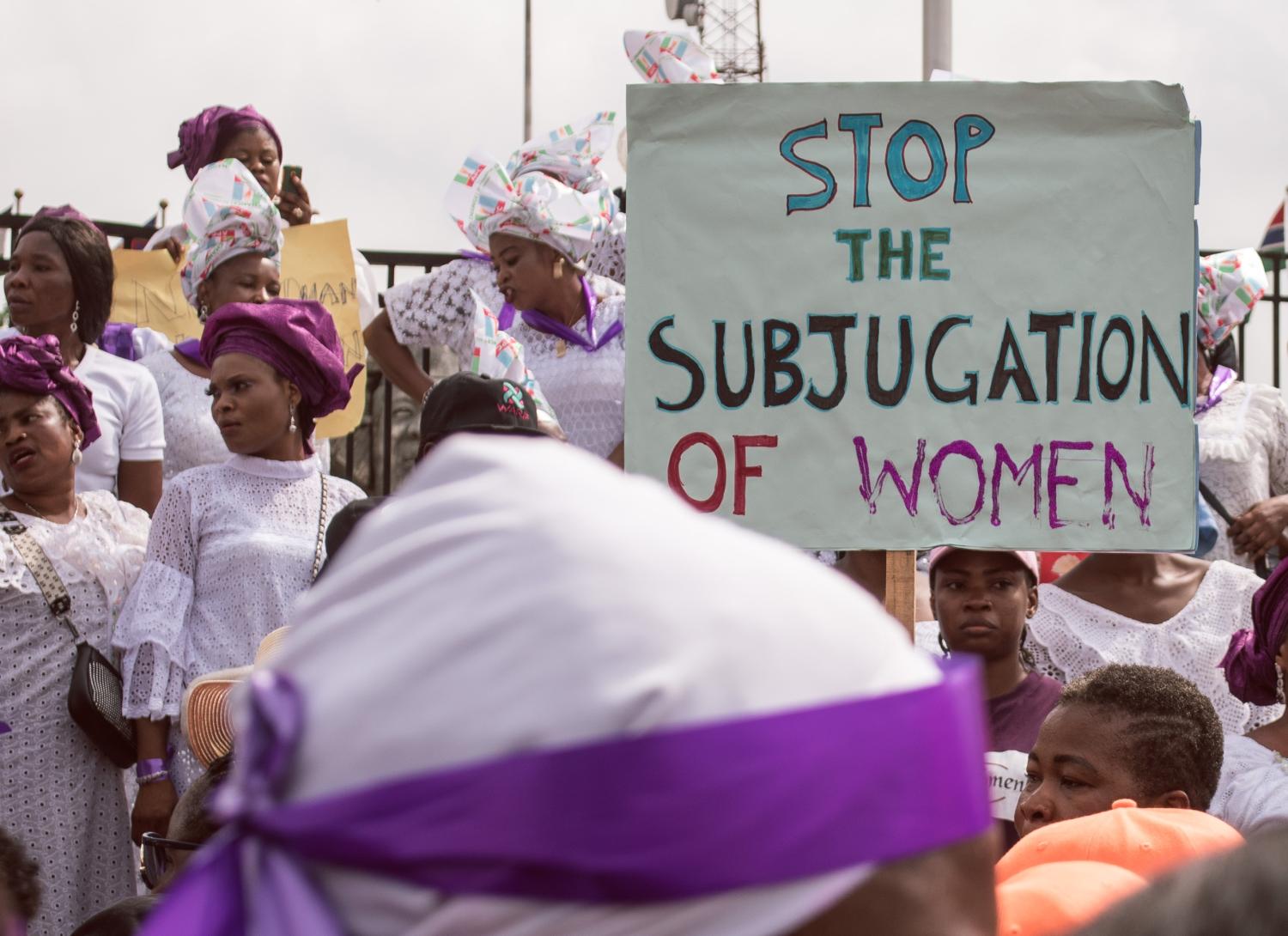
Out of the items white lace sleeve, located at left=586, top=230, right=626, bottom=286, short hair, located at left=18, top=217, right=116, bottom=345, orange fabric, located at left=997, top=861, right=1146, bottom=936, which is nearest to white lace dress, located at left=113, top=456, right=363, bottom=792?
short hair, located at left=18, top=217, right=116, bottom=345

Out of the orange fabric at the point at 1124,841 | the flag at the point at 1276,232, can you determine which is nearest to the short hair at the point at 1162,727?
the orange fabric at the point at 1124,841

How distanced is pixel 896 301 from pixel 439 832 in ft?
10.8

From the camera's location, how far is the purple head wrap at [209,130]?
6.61 metres

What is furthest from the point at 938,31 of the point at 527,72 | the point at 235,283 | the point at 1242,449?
the point at 527,72

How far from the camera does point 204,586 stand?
14.5 feet

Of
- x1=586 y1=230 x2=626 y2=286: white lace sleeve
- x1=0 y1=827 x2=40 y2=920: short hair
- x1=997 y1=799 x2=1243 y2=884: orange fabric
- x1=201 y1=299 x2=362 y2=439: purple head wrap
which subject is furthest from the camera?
x1=586 y1=230 x2=626 y2=286: white lace sleeve

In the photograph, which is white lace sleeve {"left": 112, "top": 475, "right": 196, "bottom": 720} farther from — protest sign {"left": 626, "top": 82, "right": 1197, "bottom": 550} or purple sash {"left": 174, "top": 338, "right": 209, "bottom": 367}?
purple sash {"left": 174, "top": 338, "right": 209, "bottom": 367}

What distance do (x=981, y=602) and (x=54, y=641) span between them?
2.30 meters

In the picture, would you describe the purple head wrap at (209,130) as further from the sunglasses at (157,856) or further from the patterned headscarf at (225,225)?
the sunglasses at (157,856)

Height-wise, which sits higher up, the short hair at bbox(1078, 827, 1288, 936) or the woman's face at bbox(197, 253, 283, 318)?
the woman's face at bbox(197, 253, 283, 318)

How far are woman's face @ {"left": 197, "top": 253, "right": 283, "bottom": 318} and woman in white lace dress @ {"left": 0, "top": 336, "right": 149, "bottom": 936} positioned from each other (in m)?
0.98

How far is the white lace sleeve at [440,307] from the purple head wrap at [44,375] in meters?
1.74

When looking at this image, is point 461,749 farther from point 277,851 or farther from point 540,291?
point 540,291

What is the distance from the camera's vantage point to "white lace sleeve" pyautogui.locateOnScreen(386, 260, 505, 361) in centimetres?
626
